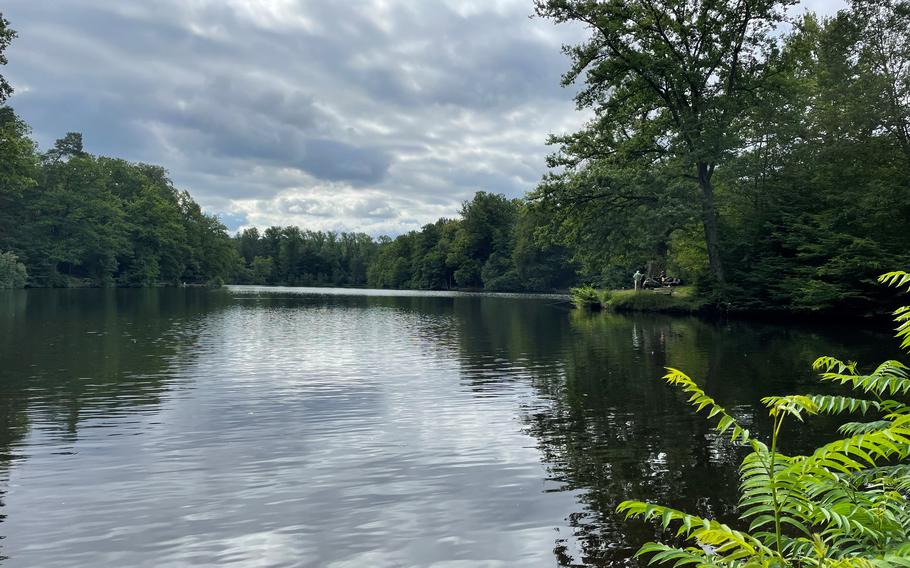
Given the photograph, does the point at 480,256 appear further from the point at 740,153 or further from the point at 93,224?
the point at 740,153

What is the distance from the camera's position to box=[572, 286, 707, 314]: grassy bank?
4428cm


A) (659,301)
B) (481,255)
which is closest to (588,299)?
(659,301)

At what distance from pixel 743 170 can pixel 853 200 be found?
7.78 m

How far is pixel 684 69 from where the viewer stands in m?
38.6

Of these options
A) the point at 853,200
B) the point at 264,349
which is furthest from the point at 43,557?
the point at 853,200

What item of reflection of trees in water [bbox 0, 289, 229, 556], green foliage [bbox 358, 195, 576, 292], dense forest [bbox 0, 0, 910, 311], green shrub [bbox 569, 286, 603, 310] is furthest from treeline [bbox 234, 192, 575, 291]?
reflection of trees in water [bbox 0, 289, 229, 556]

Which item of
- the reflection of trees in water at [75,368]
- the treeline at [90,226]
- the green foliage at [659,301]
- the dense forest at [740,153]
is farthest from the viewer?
the treeline at [90,226]

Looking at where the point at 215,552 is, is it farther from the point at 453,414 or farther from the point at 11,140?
the point at 11,140

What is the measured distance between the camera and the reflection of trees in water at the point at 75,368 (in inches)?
504

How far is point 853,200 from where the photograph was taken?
32562 mm

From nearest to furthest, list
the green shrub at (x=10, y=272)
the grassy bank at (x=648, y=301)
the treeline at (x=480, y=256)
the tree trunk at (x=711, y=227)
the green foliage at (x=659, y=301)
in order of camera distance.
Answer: the tree trunk at (x=711, y=227), the green foliage at (x=659, y=301), the grassy bank at (x=648, y=301), the green shrub at (x=10, y=272), the treeline at (x=480, y=256)

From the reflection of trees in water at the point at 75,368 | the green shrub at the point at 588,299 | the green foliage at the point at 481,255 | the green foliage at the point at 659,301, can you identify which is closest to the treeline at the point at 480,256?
the green foliage at the point at 481,255

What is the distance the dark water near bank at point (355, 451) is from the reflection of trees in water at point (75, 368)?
0.36 ft

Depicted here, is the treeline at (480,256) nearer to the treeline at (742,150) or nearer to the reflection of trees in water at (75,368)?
the treeline at (742,150)
